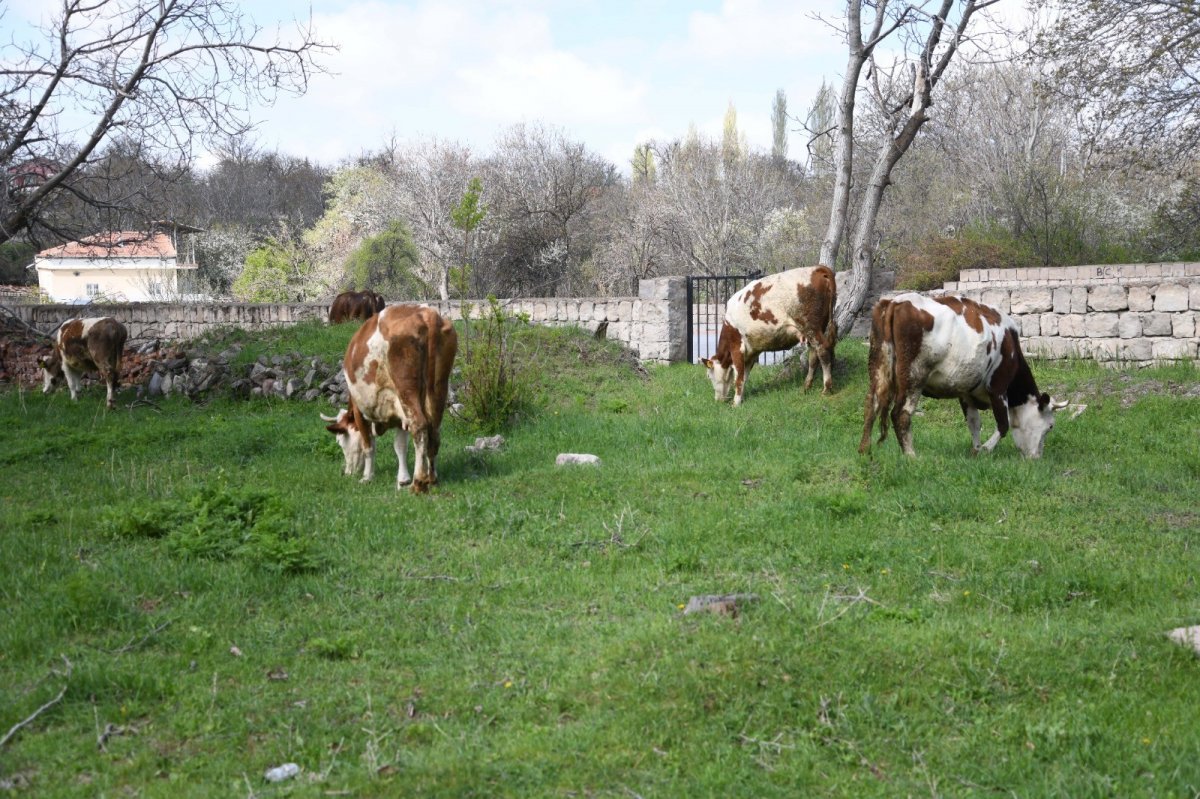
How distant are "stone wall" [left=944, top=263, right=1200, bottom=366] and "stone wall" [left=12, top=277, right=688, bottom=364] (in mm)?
5342

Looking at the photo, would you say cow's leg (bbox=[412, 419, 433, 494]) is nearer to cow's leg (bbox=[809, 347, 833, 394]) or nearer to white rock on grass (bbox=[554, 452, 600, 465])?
white rock on grass (bbox=[554, 452, 600, 465])

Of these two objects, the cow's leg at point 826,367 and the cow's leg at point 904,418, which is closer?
the cow's leg at point 904,418

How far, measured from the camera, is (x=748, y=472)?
9250 millimetres

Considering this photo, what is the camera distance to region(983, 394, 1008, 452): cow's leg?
9.95m

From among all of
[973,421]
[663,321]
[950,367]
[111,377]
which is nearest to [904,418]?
[950,367]

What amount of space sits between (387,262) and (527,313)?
26.0 m

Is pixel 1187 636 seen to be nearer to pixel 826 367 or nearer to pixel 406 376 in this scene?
pixel 406 376

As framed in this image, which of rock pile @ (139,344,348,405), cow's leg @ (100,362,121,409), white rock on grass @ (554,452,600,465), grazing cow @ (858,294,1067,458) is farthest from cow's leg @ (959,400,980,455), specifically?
cow's leg @ (100,362,121,409)

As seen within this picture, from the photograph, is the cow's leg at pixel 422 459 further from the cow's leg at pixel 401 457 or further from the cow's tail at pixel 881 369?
the cow's tail at pixel 881 369

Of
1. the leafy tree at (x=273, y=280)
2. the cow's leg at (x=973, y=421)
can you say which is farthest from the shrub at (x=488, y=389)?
the leafy tree at (x=273, y=280)

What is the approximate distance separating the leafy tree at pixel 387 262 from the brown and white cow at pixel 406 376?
31359 mm

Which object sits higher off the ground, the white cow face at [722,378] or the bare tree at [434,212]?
the bare tree at [434,212]

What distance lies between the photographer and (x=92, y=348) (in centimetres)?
1611

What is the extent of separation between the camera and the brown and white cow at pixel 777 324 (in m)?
14.3
